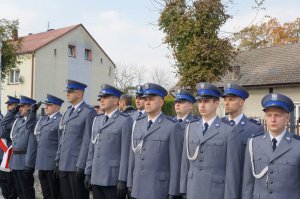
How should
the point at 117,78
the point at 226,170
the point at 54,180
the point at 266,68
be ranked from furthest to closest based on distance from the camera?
the point at 117,78, the point at 266,68, the point at 54,180, the point at 226,170

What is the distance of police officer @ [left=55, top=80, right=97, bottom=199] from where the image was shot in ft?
20.5

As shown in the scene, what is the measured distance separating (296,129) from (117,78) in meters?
50.4

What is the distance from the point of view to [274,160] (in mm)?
4004

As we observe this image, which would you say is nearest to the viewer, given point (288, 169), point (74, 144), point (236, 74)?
point (288, 169)

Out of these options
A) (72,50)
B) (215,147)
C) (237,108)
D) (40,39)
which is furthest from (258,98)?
(40,39)

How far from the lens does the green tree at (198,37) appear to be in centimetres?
1725

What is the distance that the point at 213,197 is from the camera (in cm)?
440

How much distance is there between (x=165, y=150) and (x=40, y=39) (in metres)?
36.3

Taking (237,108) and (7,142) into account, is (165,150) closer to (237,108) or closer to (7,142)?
(237,108)

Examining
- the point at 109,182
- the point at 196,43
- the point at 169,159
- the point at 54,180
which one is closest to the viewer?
the point at 169,159

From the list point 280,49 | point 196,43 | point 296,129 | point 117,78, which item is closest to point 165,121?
point 296,129

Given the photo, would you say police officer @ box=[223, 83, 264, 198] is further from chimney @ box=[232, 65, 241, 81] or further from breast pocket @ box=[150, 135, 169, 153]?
chimney @ box=[232, 65, 241, 81]

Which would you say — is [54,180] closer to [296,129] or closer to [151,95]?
[151,95]

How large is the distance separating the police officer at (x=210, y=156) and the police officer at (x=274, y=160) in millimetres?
166
